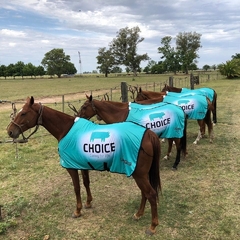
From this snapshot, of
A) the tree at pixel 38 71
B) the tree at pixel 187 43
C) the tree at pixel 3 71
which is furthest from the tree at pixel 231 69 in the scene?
the tree at pixel 3 71

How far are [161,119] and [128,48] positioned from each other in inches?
2208

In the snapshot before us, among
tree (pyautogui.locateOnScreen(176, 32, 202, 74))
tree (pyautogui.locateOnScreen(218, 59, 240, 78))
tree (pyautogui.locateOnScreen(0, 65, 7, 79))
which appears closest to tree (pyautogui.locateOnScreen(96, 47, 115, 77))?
tree (pyautogui.locateOnScreen(176, 32, 202, 74))

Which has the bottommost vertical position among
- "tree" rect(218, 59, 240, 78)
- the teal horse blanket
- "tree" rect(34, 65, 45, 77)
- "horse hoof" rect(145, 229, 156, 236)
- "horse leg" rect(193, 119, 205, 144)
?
"horse hoof" rect(145, 229, 156, 236)

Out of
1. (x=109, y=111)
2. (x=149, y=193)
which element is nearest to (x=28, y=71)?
(x=109, y=111)

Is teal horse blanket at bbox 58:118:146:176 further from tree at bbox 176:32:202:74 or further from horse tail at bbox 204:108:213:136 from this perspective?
tree at bbox 176:32:202:74

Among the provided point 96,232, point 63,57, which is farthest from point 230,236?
point 63,57

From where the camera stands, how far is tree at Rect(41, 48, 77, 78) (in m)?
76.9

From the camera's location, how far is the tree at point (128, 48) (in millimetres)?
58000

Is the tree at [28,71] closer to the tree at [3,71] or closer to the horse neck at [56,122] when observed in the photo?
the tree at [3,71]

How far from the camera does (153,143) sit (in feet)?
10.9

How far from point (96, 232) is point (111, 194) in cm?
107

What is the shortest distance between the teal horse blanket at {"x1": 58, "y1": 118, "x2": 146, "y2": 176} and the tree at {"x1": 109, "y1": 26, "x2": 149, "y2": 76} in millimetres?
56265

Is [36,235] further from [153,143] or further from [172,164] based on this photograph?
[172,164]

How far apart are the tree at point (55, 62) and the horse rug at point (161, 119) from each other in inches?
2990
